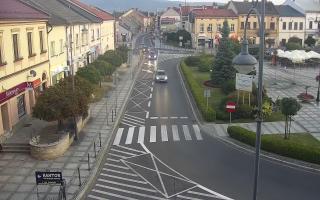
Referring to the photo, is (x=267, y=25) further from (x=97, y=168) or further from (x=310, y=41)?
(x=97, y=168)

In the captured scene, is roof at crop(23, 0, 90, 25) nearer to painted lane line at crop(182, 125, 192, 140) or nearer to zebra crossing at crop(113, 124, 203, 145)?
zebra crossing at crop(113, 124, 203, 145)

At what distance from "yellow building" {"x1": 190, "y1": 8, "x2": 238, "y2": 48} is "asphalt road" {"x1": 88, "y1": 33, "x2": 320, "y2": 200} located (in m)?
60.3

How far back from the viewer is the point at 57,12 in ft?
142

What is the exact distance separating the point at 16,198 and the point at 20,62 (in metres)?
13.3

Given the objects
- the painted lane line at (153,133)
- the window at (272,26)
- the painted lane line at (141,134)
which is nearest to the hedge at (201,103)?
the painted lane line at (153,133)

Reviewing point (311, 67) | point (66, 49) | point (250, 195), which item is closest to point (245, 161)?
point (250, 195)

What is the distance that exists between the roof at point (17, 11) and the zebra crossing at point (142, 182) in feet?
38.5

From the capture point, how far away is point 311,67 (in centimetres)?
6366

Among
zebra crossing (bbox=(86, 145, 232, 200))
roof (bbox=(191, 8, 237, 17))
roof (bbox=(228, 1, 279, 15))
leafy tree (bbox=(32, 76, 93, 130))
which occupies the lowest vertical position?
zebra crossing (bbox=(86, 145, 232, 200))

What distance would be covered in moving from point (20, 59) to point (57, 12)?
15.3m

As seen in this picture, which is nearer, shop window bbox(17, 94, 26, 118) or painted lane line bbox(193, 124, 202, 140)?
painted lane line bbox(193, 124, 202, 140)

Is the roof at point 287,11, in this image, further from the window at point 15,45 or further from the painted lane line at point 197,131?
the window at point 15,45

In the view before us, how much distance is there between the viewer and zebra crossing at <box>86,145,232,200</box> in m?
19.6

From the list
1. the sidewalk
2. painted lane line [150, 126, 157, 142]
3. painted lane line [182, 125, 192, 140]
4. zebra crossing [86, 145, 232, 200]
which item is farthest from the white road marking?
painted lane line [182, 125, 192, 140]
